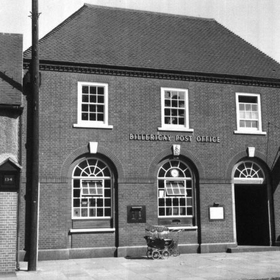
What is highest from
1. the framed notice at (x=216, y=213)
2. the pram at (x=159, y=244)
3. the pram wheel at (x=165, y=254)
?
the framed notice at (x=216, y=213)

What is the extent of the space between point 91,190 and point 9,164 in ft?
14.5

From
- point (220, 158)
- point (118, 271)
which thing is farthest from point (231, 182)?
point (118, 271)

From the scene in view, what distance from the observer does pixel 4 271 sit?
1325 cm

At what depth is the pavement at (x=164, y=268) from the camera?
1276 centimetres

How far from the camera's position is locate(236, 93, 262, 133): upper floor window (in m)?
19.6

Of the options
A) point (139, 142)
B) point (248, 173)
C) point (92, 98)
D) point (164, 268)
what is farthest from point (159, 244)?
point (92, 98)

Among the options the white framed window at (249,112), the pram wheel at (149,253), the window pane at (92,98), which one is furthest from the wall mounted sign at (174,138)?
the pram wheel at (149,253)

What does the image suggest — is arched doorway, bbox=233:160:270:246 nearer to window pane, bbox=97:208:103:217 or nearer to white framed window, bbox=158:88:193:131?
white framed window, bbox=158:88:193:131

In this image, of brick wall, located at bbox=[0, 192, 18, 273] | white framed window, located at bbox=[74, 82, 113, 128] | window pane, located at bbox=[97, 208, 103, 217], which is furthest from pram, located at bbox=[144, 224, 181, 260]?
brick wall, located at bbox=[0, 192, 18, 273]

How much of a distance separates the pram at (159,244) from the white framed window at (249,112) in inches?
230

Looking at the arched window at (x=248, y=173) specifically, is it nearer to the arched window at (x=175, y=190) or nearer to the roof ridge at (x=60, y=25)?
the arched window at (x=175, y=190)

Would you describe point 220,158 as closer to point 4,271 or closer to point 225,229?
point 225,229

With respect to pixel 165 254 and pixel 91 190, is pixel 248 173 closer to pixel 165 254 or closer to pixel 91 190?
pixel 165 254

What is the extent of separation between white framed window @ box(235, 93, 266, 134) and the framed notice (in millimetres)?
3622
